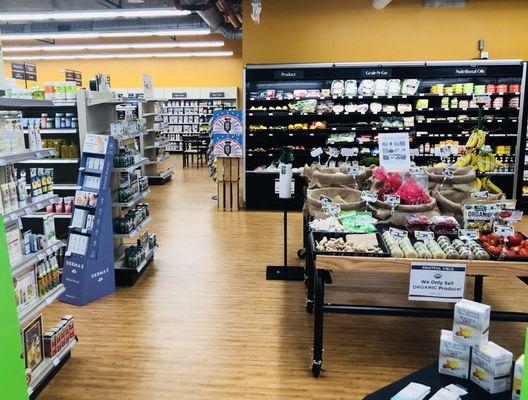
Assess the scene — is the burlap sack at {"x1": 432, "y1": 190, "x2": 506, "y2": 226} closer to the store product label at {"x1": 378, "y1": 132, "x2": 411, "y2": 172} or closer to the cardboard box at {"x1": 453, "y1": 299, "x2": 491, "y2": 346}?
the store product label at {"x1": 378, "y1": 132, "x2": 411, "y2": 172}

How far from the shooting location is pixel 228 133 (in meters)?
8.80

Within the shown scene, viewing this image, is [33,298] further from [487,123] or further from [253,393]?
[487,123]

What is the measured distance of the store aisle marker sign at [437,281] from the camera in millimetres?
3369

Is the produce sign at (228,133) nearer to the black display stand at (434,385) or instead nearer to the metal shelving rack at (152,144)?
the metal shelving rack at (152,144)

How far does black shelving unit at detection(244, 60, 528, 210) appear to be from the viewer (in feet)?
29.4

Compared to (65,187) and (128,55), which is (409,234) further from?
(128,55)

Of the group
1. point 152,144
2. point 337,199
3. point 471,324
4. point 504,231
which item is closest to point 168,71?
point 152,144

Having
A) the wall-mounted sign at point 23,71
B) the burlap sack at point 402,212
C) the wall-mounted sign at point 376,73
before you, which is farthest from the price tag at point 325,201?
the wall-mounted sign at point 376,73

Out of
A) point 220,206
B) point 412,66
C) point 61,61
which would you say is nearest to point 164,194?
point 220,206

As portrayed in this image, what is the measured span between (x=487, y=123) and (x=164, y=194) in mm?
7039

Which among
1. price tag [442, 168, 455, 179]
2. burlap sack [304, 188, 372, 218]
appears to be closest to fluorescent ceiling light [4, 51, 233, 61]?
burlap sack [304, 188, 372, 218]

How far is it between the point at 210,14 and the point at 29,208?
35.4 ft

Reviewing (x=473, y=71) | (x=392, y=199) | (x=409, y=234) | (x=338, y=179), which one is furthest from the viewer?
(x=473, y=71)

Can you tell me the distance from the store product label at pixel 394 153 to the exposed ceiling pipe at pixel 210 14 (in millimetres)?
6454
